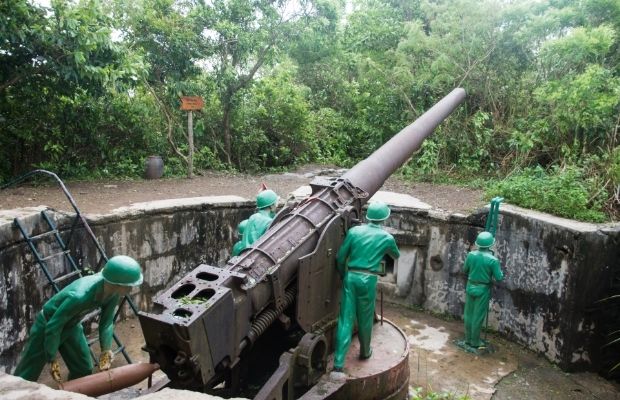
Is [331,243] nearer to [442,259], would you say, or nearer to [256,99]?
[442,259]

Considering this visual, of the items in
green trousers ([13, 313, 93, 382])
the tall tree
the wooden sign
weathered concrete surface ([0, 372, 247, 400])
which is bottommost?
green trousers ([13, 313, 93, 382])

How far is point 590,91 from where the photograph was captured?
317 inches

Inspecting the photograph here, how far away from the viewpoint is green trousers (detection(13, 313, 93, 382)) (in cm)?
360

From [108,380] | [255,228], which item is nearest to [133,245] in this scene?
[255,228]

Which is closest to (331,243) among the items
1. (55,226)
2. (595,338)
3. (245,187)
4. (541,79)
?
(55,226)

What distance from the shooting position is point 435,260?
24.1ft

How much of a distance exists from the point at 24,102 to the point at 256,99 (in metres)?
5.04

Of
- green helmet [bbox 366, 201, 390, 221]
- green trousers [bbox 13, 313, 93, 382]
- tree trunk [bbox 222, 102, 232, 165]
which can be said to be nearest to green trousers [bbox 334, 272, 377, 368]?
green helmet [bbox 366, 201, 390, 221]

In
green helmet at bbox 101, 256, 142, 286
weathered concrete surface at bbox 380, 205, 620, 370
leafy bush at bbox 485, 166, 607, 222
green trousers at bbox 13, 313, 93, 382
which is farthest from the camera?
leafy bush at bbox 485, 166, 607, 222

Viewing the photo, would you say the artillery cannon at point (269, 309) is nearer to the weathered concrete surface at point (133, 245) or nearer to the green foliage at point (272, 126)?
the weathered concrete surface at point (133, 245)

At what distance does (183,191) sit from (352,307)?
4924 millimetres

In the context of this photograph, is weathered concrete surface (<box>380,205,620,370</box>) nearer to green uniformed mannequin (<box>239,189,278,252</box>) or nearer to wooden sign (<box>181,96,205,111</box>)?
green uniformed mannequin (<box>239,189,278,252</box>)

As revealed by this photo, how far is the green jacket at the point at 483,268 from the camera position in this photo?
19.4ft

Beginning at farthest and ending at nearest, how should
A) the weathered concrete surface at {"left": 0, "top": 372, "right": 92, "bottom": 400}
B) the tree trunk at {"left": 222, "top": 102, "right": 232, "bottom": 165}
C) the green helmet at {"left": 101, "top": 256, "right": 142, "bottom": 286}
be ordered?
the tree trunk at {"left": 222, "top": 102, "right": 232, "bottom": 165} < the green helmet at {"left": 101, "top": 256, "right": 142, "bottom": 286} < the weathered concrete surface at {"left": 0, "top": 372, "right": 92, "bottom": 400}
